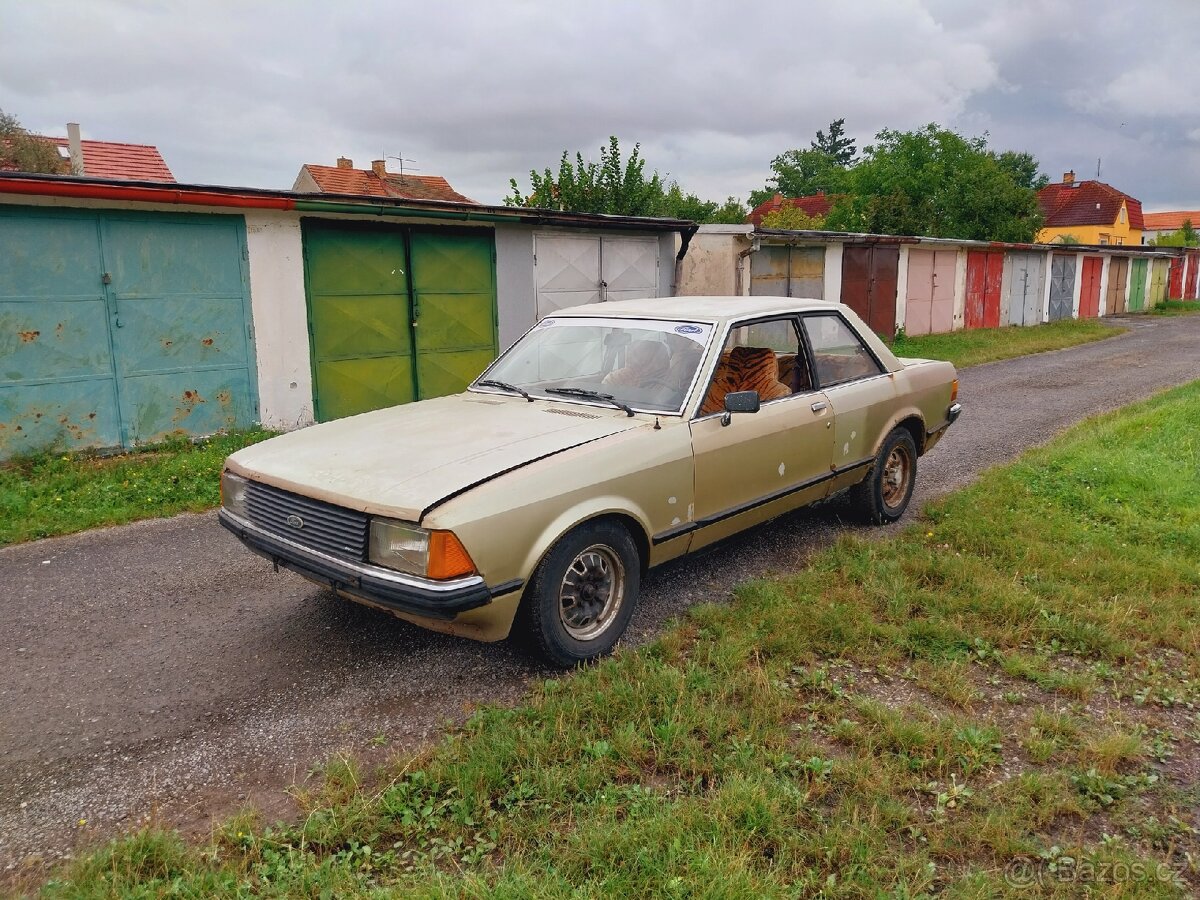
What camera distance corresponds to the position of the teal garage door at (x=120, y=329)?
25.2 ft

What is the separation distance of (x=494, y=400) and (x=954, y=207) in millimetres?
34783

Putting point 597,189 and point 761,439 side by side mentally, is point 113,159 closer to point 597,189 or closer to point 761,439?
point 597,189

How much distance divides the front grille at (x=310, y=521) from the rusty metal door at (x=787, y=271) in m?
12.6

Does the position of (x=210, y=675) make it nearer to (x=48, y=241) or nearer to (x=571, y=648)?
(x=571, y=648)

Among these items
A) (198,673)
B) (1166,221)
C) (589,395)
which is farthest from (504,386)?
(1166,221)

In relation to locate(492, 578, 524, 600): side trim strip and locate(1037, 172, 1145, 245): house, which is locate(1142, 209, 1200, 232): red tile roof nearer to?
locate(1037, 172, 1145, 245): house

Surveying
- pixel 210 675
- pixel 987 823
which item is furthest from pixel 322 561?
pixel 987 823

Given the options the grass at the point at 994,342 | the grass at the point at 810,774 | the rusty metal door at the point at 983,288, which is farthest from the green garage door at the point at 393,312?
the rusty metal door at the point at 983,288

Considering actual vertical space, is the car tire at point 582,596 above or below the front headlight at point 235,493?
below

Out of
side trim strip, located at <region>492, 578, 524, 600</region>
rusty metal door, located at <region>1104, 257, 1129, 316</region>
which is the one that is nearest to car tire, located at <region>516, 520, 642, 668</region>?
side trim strip, located at <region>492, 578, 524, 600</region>

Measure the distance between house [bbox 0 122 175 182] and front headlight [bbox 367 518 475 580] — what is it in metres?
22.3

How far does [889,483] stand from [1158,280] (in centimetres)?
3851

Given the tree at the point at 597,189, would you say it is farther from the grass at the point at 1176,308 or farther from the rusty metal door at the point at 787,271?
the grass at the point at 1176,308

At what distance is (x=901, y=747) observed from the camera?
3082mm
